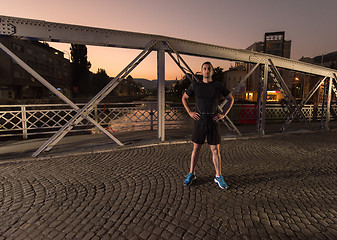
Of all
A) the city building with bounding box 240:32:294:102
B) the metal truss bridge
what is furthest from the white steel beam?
the city building with bounding box 240:32:294:102

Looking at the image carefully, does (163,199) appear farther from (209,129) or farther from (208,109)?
(208,109)

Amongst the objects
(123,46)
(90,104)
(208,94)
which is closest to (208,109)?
(208,94)

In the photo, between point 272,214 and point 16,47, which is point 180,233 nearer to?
point 272,214

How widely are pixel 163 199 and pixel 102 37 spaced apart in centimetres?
467

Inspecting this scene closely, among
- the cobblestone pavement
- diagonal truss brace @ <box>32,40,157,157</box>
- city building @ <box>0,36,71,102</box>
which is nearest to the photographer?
the cobblestone pavement

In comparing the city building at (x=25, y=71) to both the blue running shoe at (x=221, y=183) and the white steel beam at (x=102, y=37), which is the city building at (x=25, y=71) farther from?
the blue running shoe at (x=221, y=183)

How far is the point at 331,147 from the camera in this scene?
6430 millimetres

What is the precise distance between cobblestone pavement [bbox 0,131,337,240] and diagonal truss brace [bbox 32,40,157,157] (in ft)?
1.68

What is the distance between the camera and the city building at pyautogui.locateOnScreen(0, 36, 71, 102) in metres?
32.8

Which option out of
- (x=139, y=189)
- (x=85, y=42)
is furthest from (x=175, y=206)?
(x=85, y=42)

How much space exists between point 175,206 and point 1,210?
251cm

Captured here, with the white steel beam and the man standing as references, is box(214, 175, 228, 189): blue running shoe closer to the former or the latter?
the man standing

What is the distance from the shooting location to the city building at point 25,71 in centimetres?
3278

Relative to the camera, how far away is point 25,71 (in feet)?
132
